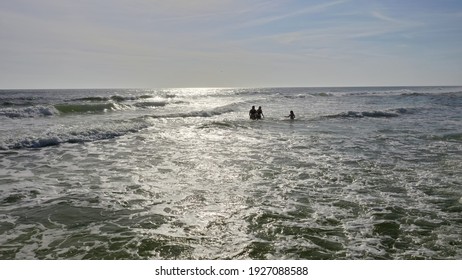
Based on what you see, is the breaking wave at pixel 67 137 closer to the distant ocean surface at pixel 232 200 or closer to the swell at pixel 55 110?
the distant ocean surface at pixel 232 200

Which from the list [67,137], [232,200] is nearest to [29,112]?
[67,137]

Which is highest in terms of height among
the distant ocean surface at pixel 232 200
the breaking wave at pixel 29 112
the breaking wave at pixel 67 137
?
the breaking wave at pixel 29 112

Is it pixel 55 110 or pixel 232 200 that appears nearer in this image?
pixel 232 200

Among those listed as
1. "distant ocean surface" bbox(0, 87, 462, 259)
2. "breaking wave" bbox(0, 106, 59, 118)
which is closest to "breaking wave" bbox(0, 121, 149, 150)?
"distant ocean surface" bbox(0, 87, 462, 259)

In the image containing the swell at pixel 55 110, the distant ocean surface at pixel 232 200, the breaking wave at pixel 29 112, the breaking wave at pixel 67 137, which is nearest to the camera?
the distant ocean surface at pixel 232 200

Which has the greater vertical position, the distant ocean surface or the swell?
Result: the swell

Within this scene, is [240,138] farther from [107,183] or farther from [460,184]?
[460,184]

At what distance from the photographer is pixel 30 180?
33.8 ft

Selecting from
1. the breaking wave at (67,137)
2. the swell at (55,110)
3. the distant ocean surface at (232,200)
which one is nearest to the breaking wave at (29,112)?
the swell at (55,110)

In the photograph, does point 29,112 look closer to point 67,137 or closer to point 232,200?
point 67,137

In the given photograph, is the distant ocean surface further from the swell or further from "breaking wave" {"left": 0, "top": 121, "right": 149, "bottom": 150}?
the swell

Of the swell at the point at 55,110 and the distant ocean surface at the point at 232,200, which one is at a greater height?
the swell at the point at 55,110
